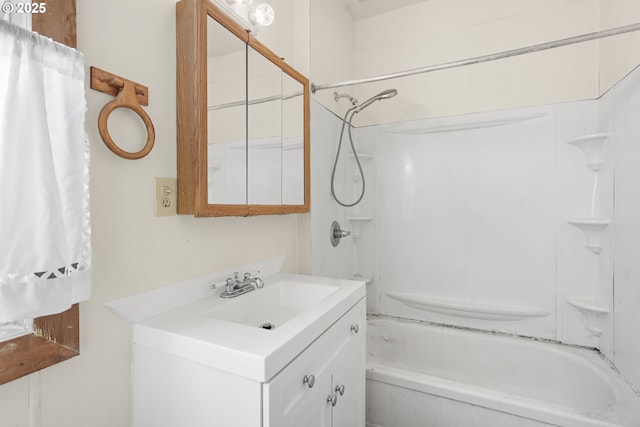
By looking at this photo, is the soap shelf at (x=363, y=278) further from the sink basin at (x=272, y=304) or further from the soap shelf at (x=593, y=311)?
the soap shelf at (x=593, y=311)

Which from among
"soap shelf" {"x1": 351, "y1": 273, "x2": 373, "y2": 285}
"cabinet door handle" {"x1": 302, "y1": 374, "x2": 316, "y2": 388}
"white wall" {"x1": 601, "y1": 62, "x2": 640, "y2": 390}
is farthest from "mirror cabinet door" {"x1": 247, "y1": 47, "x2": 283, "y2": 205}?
"white wall" {"x1": 601, "y1": 62, "x2": 640, "y2": 390}

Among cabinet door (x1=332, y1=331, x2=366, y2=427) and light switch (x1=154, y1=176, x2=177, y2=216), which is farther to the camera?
cabinet door (x1=332, y1=331, x2=366, y2=427)

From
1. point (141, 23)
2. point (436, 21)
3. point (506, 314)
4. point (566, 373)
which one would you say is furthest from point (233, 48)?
point (566, 373)

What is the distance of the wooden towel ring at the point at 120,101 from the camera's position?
786 millimetres

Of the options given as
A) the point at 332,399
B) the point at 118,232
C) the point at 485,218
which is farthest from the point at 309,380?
the point at 485,218

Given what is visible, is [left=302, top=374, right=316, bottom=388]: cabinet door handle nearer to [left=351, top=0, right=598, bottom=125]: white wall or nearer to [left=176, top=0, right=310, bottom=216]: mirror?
[left=176, top=0, right=310, bottom=216]: mirror

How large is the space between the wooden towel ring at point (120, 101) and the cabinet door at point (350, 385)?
3.10 feet

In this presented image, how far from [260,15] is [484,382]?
2.31m

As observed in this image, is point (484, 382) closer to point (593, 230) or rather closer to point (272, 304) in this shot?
point (593, 230)

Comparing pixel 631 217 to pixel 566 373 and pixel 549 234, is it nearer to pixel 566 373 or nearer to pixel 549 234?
pixel 549 234

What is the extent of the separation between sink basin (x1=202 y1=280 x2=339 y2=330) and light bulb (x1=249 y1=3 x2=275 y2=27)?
3.77ft

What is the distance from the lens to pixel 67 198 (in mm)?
648

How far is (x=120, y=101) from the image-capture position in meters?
0.82

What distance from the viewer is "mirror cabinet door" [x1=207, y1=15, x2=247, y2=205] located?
1048 millimetres
